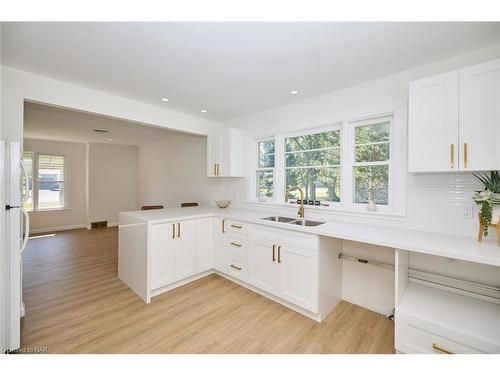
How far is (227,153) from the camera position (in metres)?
3.67

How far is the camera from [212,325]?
2135 millimetres

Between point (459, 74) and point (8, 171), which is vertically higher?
point (459, 74)

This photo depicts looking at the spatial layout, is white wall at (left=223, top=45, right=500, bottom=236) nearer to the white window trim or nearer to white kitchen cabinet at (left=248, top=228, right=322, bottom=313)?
the white window trim

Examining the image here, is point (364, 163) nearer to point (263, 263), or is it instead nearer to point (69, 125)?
point (263, 263)

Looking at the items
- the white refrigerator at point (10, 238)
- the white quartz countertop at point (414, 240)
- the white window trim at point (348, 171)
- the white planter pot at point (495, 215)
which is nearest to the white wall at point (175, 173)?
the white window trim at point (348, 171)

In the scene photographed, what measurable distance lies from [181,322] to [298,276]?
4.12 feet

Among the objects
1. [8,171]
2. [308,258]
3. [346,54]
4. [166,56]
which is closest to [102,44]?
[166,56]

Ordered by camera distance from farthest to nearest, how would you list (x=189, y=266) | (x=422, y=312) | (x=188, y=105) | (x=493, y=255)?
(x=188, y=105), (x=189, y=266), (x=422, y=312), (x=493, y=255)

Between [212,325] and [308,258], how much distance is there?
3.73 ft

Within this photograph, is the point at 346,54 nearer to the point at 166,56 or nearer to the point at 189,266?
the point at 166,56

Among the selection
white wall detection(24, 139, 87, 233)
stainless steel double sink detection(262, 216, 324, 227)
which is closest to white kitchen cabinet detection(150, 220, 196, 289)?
stainless steel double sink detection(262, 216, 324, 227)

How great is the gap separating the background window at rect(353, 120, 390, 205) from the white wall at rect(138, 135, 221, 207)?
2491 millimetres

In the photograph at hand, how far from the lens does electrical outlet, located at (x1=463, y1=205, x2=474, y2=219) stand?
1.86m

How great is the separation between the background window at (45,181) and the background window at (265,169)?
608cm
